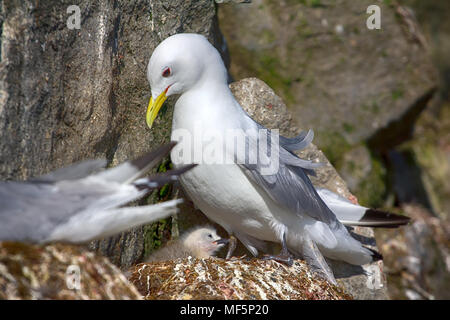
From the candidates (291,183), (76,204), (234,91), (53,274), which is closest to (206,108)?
(291,183)

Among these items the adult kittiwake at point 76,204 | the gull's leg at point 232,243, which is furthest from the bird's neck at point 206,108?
the gull's leg at point 232,243

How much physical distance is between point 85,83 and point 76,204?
81 centimetres

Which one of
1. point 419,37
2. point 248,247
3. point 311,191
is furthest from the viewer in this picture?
point 419,37

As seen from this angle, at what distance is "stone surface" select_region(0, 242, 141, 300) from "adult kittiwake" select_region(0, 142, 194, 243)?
52mm

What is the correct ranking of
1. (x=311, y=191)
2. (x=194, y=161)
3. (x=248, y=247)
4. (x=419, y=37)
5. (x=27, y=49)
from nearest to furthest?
1. (x=27, y=49)
2. (x=194, y=161)
3. (x=311, y=191)
4. (x=248, y=247)
5. (x=419, y=37)

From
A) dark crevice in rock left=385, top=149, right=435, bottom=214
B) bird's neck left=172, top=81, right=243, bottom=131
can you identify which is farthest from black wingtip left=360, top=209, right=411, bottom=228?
dark crevice in rock left=385, top=149, right=435, bottom=214

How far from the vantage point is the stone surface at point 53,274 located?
6.60 ft

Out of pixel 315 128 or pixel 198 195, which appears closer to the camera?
pixel 198 195

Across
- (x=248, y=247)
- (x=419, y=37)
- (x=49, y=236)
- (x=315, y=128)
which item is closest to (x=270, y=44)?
(x=315, y=128)

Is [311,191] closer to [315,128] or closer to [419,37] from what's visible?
[315,128]

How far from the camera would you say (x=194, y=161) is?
2.96 meters

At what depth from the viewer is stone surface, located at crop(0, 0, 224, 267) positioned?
7.94 ft

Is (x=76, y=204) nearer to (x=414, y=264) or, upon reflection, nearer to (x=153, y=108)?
(x=153, y=108)

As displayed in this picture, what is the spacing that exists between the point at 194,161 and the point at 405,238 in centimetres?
310
